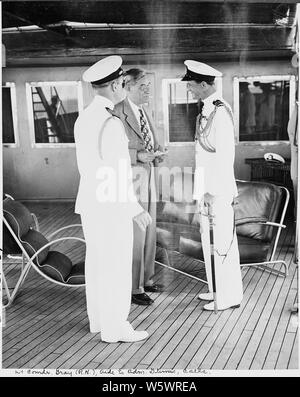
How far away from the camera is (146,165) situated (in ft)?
14.2

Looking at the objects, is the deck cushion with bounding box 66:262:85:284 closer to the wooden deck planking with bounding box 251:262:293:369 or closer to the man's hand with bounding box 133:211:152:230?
the man's hand with bounding box 133:211:152:230

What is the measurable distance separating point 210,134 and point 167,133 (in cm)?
30

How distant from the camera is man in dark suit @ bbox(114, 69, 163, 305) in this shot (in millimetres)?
4141

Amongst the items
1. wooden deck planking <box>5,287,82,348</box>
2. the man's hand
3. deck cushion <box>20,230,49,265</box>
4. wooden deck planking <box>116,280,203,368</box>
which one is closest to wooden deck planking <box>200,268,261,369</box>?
wooden deck planking <box>116,280,203,368</box>

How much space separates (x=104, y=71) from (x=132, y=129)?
0.55m

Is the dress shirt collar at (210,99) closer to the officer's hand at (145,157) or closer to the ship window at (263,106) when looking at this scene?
the ship window at (263,106)

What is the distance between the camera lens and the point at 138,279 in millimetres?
4590

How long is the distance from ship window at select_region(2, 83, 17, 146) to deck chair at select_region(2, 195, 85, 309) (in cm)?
58

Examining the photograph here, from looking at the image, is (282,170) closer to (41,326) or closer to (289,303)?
(289,303)

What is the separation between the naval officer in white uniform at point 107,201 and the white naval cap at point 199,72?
474 millimetres

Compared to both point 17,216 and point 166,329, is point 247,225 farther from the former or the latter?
point 17,216

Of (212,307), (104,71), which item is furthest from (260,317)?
(104,71)

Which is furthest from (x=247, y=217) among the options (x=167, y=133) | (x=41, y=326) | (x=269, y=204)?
(x=41, y=326)

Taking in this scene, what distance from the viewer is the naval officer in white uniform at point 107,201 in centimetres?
392
